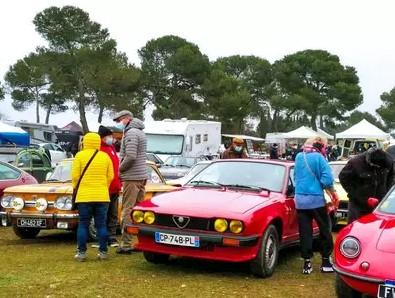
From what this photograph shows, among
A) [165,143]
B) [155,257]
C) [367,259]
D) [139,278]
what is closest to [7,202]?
[155,257]

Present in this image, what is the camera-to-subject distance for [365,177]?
7.47 meters

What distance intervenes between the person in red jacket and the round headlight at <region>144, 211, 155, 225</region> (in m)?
1.60

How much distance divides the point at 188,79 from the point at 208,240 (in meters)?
51.7

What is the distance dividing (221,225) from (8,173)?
6292mm

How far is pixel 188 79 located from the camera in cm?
5788

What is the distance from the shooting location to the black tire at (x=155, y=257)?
24.5ft

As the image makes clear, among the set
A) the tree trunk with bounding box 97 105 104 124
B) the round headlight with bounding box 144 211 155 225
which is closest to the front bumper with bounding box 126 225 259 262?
the round headlight with bounding box 144 211 155 225

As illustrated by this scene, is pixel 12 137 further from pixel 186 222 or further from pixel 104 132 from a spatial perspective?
pixel 186 222

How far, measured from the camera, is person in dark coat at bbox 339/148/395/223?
7461 mm

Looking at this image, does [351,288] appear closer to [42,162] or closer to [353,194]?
[353,194]

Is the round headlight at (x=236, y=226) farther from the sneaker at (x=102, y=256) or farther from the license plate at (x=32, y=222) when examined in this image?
the license plate at (x=32, y=222)

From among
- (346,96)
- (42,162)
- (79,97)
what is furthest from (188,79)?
(42,162)

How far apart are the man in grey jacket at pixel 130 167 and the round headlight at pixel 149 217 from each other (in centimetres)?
101

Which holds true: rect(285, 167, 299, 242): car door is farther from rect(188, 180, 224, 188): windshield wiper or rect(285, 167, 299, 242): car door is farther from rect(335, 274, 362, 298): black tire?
rect(335, 274, 362, 298): black tire
